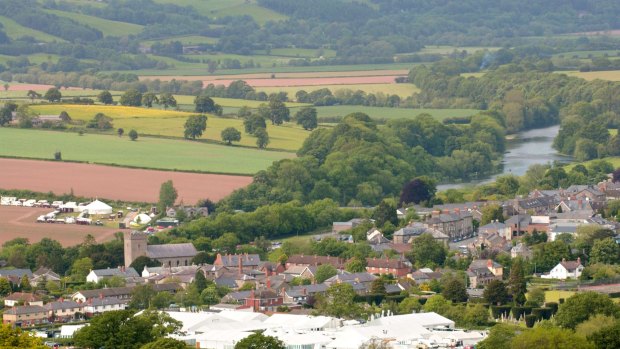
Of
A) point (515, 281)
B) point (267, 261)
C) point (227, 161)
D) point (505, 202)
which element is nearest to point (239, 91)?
point (227, 161)

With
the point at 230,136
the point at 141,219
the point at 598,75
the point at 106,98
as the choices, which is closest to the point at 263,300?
the point at 141,219

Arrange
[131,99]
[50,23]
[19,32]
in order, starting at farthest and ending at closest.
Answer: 1. [50,23]
2. [19,32]
3. [131,99]

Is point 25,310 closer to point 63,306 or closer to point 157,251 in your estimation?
point 63,306

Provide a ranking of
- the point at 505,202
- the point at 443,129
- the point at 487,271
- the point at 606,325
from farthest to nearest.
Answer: the point at 443,129, the point at 505,202, the point at 487,271, the point at 606,325

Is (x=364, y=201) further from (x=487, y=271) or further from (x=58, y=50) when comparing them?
(x=58, y=50)

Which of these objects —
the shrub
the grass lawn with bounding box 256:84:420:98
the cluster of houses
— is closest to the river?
the grass lawn with bounding box 256:84:420:98
